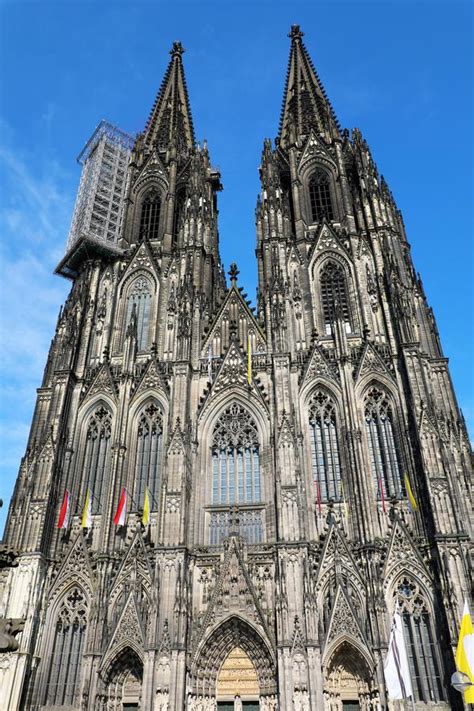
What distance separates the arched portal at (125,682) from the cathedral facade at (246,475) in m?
0.08

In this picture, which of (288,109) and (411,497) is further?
(288,109)

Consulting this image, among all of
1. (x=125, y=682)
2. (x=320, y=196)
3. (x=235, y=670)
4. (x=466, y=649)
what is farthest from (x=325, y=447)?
(x=320, y=196)

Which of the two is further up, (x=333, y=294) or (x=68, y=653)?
(x=333, y=294)

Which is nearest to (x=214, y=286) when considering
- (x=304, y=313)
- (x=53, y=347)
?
(x=304, y=313)

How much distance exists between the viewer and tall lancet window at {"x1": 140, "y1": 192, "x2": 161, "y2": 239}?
3631 cm

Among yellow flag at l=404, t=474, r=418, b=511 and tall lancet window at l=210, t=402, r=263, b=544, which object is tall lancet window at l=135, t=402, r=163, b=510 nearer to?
tall lancet window at l=210, t=402, r=263, b=544

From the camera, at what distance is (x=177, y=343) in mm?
29047

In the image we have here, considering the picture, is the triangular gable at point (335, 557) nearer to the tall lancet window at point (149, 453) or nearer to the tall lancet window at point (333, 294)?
the tall lancet window at point (149, 453)

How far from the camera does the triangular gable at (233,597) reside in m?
22.3

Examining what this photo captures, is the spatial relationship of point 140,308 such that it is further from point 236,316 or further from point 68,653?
point 68,653

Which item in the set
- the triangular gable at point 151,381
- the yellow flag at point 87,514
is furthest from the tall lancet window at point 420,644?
the triangular gable at point 151,381

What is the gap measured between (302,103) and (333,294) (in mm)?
18041

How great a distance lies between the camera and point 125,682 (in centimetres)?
2270

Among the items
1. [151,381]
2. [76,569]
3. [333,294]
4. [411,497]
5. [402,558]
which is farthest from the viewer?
[333,294]
